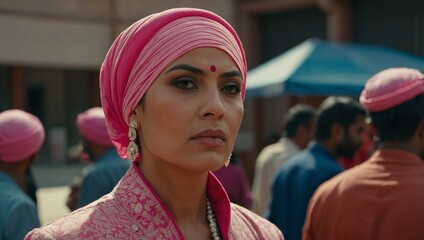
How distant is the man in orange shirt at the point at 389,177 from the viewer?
3.12 m

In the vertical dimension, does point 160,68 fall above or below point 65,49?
above

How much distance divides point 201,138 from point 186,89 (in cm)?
14

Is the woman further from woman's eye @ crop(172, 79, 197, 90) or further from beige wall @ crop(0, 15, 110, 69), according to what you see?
beige wall @ crop(0, 15, 110, 69)

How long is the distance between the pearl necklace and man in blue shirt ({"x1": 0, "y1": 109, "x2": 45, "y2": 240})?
145cm

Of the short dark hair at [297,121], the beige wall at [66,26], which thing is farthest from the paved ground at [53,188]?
the short dark hair at [297,121]

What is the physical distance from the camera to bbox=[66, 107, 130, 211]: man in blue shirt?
15.3 feet

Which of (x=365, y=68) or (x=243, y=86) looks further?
(x=365, y=68)

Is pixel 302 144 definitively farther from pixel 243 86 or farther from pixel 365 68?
pixel 243 86

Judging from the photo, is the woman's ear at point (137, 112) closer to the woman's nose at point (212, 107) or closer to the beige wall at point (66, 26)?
the woman's nose at point (212, 107)

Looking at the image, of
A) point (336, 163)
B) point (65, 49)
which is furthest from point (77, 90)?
point (336, 163)

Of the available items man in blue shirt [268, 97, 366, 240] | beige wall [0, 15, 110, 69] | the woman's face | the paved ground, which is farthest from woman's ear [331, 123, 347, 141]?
beige wall [0, 15, 110, 69]

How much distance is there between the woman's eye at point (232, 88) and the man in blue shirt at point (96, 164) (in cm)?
265

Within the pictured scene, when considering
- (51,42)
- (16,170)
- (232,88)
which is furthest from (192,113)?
(51,42)

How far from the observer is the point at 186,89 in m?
1.96
